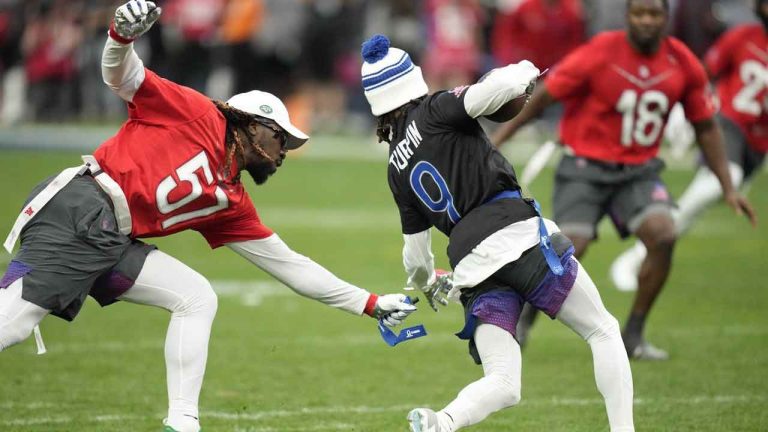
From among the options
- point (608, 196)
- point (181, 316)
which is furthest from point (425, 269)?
point (608, 196)

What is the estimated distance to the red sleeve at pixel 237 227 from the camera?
639 centimetres

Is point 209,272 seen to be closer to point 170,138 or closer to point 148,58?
point 170,138

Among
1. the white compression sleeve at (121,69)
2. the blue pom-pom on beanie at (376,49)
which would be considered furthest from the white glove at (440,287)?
the white compression sleeve at (121,69)

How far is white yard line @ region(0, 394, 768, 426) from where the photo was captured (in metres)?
7.01

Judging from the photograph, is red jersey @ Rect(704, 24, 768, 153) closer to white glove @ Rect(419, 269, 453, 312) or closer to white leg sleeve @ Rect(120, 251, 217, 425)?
white glove @ Rect(419, 269, 453, 312)

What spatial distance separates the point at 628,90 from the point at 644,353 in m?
1.72

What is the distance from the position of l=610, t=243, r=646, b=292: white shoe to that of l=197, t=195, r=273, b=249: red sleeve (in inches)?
214

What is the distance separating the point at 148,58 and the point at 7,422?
17057mm

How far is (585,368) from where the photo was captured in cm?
863

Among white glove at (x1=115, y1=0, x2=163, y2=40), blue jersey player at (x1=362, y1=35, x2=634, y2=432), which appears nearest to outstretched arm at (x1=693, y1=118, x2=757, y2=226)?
blue jersey player at (x1=362, y1=35, x2=634, y2=432)

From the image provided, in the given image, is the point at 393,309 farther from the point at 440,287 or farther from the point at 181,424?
the point at 181,424

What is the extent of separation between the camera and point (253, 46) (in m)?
23.0

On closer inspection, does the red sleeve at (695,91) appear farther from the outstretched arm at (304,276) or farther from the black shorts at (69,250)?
the black shorts at (69,250)

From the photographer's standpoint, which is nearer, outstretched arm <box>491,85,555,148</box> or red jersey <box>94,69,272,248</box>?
red jersey <box>94,69,272,248</box>
